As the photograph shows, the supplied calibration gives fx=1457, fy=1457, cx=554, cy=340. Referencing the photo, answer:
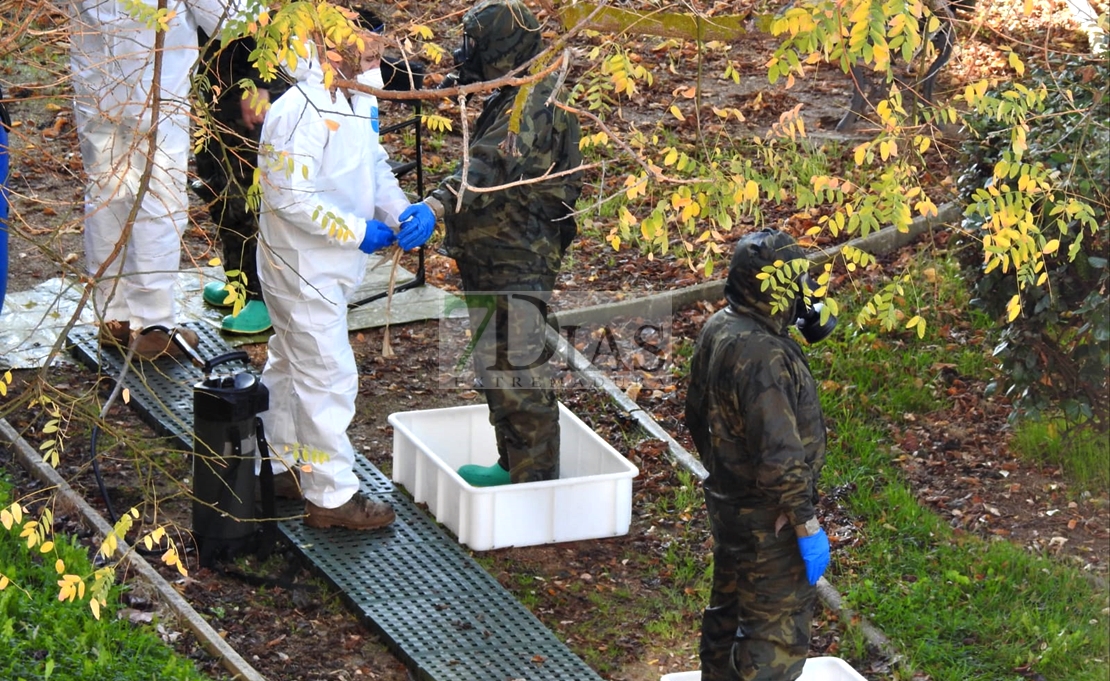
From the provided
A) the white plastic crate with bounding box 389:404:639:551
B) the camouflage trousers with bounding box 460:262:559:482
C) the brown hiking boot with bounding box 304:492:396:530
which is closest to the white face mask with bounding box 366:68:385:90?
the camouflage trousers with bounding box 460:262:559:482

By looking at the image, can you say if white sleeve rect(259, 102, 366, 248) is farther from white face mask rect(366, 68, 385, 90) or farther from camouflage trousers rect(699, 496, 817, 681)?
camouflage trousers rect(699, 496, 817, 681)

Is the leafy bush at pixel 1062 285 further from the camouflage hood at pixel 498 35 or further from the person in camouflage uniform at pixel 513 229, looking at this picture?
the camouflage hood at pixel 498 35

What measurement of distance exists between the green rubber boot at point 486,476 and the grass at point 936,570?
65.5 inches

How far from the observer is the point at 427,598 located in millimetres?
6387

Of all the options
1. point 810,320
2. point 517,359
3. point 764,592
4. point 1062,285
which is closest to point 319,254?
point 517,359

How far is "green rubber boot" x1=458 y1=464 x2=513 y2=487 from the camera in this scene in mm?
7203

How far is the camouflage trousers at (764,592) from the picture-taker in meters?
5.31

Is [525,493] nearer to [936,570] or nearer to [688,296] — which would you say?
[936,570]

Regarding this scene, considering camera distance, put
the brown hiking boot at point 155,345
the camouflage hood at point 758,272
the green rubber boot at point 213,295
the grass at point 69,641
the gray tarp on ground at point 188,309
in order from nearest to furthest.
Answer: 1. the camouflage hood at point 758,272
2. the grass at point 69,641
3. the brown hiking boot at point 155,345
4. the gray tarp on ground at point 188,309
5. the green rubber boot at point 213,295

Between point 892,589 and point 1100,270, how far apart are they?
1.98 m

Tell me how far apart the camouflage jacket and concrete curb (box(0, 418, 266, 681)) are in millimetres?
1992

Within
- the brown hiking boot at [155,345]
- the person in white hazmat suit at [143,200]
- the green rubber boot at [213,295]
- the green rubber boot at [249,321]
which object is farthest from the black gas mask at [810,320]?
the green rubber boot at [213,295]

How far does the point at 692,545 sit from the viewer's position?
7.09m

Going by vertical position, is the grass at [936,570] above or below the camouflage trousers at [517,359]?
below
